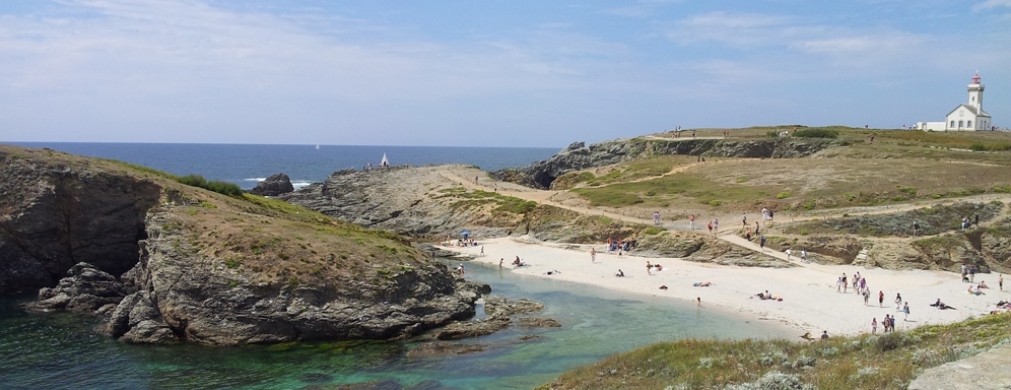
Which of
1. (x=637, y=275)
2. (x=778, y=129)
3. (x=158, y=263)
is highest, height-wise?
(x=778, y=129)

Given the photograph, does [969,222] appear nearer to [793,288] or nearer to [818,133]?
[793,288]

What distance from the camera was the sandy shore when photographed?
35344 millimetres

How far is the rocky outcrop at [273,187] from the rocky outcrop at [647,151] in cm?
3054

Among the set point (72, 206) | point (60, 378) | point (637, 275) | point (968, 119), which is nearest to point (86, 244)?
point (72, 206)

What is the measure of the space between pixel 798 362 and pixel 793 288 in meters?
26.2

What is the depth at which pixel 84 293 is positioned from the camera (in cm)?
3731

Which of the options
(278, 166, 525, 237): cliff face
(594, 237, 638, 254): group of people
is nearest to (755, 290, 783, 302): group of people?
(594, 237, 638, 254): group of people

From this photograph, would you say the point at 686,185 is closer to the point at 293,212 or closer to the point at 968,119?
the point at 293,212

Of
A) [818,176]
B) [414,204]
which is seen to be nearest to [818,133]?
[818,176]

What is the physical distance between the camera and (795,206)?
6059 cm

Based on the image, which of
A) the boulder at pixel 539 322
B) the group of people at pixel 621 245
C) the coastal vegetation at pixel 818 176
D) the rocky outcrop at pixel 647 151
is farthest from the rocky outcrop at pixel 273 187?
the boulder at pixel 539 322

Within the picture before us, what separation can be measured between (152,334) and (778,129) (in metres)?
99.4

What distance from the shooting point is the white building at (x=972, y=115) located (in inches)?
4131

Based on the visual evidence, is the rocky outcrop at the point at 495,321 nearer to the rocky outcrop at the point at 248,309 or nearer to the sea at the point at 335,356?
the sea at the point at 335,356
